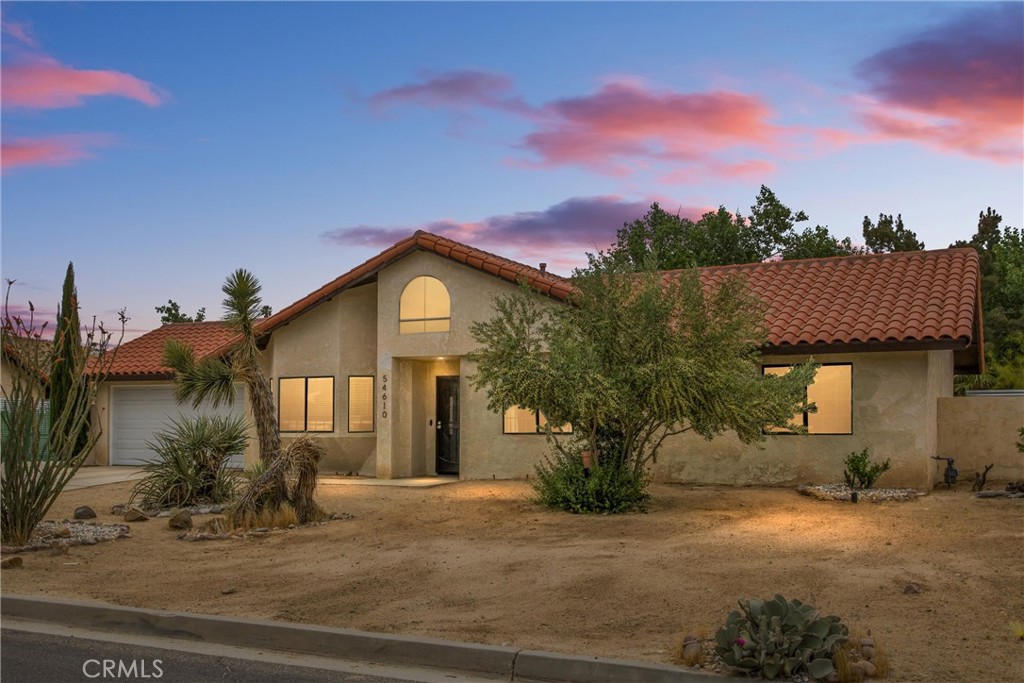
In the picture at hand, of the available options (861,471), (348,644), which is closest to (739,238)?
(861,471)

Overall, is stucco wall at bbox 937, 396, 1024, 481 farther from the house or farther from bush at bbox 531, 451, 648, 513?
bush at bbox 531, 451, 648, 513

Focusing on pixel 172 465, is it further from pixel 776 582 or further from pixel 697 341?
pixel 776 582

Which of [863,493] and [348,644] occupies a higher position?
[863,493]

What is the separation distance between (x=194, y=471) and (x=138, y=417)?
1216 centimetres

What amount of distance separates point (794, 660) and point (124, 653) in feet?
16.9

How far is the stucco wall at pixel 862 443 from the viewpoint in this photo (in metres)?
17.4

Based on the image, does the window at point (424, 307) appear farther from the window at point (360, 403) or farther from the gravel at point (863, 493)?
the gravel at point (863, 493)

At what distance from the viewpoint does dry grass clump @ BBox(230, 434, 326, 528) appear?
1416 centimetres

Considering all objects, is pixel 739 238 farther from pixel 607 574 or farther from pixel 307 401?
pixel 607 574

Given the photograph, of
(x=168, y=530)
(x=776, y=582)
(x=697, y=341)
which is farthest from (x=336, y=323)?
(x=776, y=582)

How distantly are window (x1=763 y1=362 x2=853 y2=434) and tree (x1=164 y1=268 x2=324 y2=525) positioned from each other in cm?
859

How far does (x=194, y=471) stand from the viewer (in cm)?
1714

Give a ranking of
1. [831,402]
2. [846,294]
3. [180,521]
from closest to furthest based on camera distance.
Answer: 1. [180,521]
2. [831,402]
3. [846,294]

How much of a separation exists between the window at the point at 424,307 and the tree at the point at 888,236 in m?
37.9
